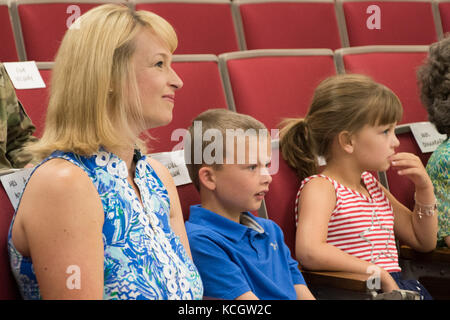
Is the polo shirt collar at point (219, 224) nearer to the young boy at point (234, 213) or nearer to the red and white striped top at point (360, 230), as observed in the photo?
the young boy at point (234, 213)

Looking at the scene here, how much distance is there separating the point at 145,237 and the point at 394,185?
0.66 metres

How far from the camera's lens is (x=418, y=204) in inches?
42.2

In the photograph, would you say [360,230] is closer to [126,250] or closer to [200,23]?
[126,250]

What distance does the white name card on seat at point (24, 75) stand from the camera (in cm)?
103

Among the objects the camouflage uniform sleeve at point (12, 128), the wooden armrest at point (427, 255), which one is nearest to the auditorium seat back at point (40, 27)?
the camouflage uniform sleeve at point (12, 128)

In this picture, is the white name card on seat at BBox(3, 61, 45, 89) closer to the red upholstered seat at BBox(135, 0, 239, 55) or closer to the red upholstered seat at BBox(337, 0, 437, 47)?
the red upholstered seat at BBox(135, 0, 239, 55)

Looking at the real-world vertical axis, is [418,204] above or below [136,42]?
below

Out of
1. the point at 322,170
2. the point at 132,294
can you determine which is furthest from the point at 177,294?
the point at 322,170

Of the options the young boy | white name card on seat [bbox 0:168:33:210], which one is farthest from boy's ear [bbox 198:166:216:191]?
white name card on seat [bbox 0:168:33:210]

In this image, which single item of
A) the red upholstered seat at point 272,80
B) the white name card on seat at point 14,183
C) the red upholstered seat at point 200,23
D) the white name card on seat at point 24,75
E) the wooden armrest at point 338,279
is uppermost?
the red upholstered seat at point 200,23

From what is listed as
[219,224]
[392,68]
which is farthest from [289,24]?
[219,224]

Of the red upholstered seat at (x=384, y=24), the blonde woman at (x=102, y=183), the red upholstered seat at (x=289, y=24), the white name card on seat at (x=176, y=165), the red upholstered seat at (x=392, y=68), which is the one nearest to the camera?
the blonde woman at (x=102, y=183)
